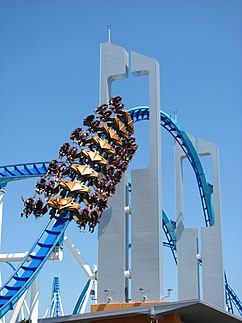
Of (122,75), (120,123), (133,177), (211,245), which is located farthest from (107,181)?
(211,245)

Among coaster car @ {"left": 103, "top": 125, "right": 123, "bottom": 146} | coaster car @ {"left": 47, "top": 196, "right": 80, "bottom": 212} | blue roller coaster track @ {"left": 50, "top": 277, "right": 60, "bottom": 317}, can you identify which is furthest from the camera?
blue roller coaster track @ {"left": 50, "top": 277, "right": 60, "bottom": 317}

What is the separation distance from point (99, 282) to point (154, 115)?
4722 millimetres

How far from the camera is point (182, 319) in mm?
15055

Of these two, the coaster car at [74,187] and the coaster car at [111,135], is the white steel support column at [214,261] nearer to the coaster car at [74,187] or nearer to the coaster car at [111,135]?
the coaster car at [111,135]

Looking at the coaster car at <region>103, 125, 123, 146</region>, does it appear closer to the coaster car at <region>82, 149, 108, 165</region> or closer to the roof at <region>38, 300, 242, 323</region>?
the coaster car at <region>82, 149, 108, 165</region>

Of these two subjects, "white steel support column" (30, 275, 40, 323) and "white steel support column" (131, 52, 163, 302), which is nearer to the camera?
"white steel support column" (131, 52, 163, 302)

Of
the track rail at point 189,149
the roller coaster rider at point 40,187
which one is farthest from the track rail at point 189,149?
the roller coaster rider at point 40,187

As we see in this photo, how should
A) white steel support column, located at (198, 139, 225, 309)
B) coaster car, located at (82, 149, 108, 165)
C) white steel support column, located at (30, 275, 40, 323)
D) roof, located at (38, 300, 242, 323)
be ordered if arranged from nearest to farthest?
roof, located at (38, 300, 242, 323)
coaster car, located at (82, 149, 108, 165)
white steel support column, located at (30, 275, 40, 323)
white steel support column, located at (198, 139, 225, 309)

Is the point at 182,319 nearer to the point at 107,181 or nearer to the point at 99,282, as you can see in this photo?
the point at 99,282

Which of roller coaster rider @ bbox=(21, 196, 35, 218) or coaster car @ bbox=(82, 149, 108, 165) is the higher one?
coaster car @ bbox=(82, 149, 108, 165)

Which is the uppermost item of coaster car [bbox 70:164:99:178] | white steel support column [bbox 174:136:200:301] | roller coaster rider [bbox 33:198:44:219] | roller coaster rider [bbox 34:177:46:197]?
coaster car [bbox 70:164:99:178]

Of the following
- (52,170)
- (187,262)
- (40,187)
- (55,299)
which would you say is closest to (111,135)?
(52,170)

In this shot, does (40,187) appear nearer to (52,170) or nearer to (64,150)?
(52,170)

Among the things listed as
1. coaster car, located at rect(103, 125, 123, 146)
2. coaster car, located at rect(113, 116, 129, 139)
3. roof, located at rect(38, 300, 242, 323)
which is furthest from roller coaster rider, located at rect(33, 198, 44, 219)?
coaster car, located at rect(113, 116, 129, 139)
